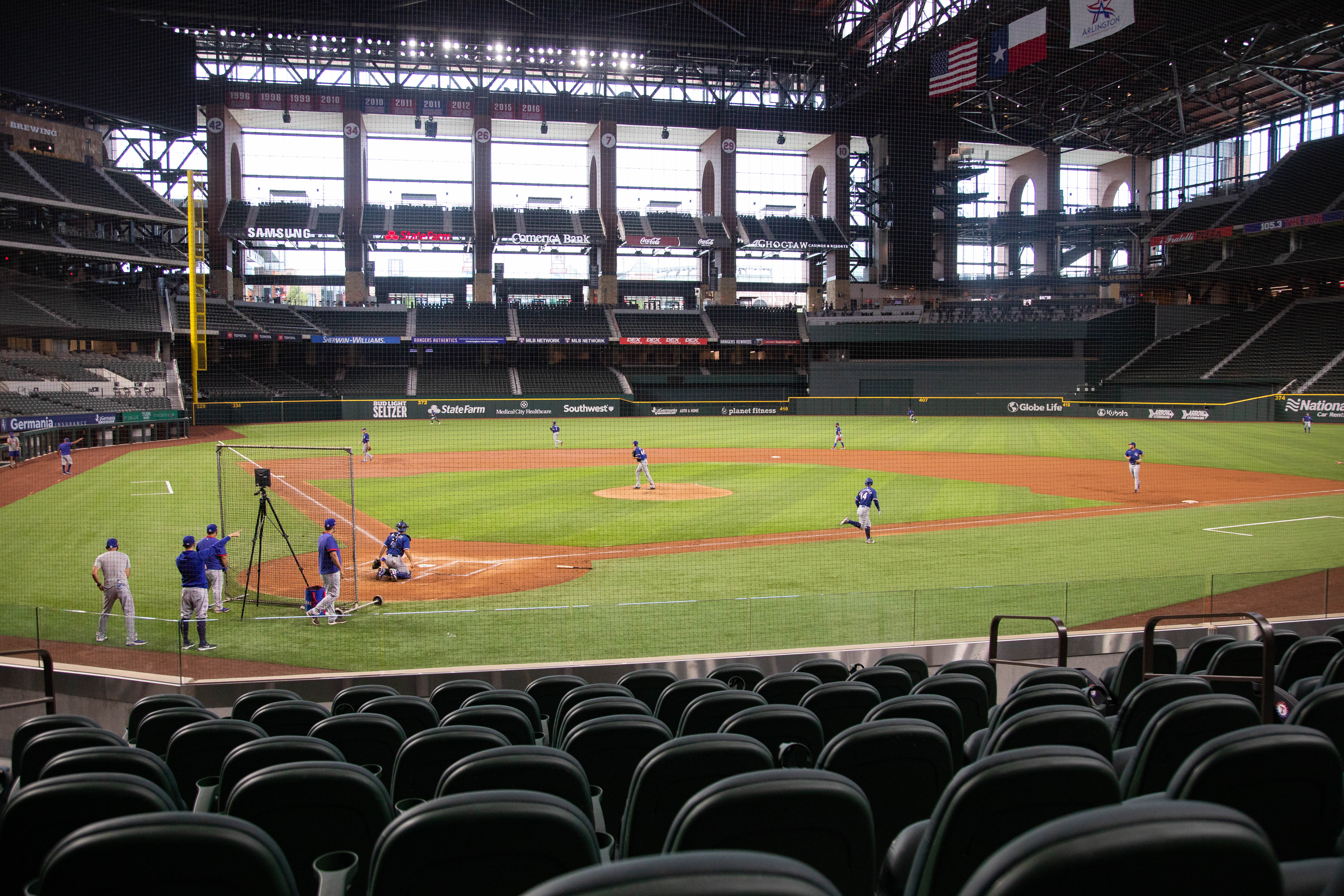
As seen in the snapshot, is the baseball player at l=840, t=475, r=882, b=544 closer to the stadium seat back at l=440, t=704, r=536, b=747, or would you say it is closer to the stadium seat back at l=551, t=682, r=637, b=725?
the stadium seat back at l=551, t=682, r=637, b=725

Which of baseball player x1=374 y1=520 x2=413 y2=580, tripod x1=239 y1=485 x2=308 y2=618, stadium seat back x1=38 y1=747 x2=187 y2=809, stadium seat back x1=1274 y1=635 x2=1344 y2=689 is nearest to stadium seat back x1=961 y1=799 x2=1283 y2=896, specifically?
stadium seat back x1=38 y1=747 x2=187 y2=809

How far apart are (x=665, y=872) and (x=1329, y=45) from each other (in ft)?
194

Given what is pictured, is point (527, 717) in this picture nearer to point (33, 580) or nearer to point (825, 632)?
point (825, 632)

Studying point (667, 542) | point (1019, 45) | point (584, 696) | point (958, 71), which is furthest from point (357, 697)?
point (958, 71)

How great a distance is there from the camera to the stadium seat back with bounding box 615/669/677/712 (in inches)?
254

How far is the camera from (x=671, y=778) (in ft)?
9.10

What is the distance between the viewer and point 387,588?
45.6ft

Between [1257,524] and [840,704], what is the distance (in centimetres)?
1822

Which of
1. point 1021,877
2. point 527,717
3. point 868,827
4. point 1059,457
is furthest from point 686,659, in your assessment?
point 1059,457

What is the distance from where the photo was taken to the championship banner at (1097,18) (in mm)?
24406

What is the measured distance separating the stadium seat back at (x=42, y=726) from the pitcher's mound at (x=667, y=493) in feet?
59.2

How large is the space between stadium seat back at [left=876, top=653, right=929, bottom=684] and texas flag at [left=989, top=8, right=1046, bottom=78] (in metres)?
28.6

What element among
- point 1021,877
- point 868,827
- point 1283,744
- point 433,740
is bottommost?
point 433,740

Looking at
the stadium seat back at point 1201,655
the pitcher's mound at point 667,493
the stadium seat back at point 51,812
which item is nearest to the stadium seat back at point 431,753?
the stadium seat back at point 51,812
